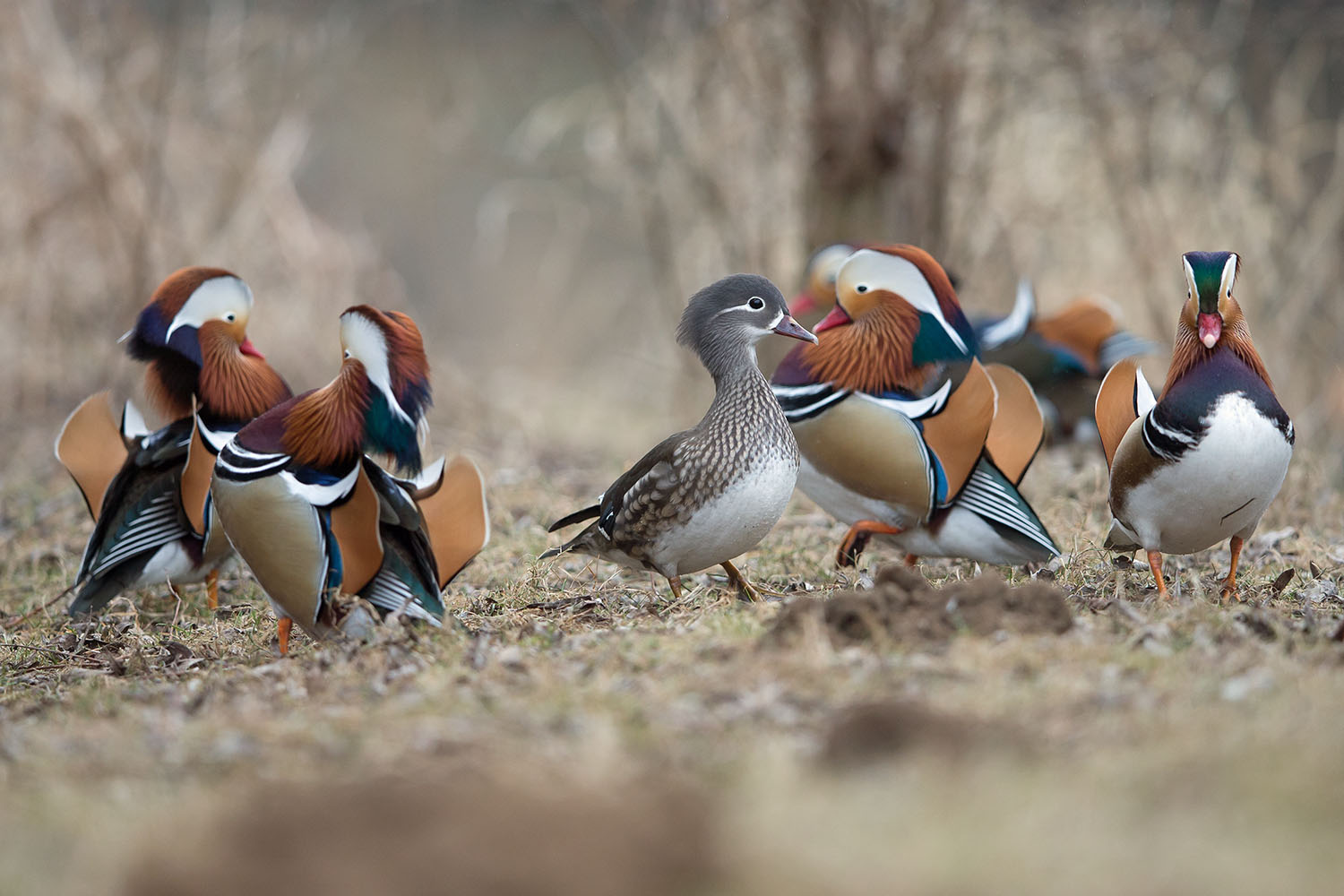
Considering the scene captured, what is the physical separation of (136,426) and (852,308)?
100.0 inches

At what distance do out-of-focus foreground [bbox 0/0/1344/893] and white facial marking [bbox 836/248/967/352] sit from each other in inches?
34.7

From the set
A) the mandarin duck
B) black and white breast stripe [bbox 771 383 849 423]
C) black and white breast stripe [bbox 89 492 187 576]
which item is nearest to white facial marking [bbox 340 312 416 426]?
black and white breast stripe [bbox 89 492 187 576]

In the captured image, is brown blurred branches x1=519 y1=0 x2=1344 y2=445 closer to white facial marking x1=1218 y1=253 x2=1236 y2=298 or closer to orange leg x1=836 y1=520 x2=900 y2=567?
orange leg x1=836 y1=520 x2=900 y2=567

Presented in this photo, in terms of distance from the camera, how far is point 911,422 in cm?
425

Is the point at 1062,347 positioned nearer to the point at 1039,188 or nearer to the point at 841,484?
the point at 1039,188

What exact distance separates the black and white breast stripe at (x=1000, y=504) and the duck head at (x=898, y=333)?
1.19 ft

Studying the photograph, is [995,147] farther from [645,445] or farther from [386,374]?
[386,374]

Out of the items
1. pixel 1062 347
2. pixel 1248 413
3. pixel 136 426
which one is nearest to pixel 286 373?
pixel 136 426

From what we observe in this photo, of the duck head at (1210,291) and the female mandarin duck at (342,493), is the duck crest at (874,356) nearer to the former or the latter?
the duck head at (1210,291)

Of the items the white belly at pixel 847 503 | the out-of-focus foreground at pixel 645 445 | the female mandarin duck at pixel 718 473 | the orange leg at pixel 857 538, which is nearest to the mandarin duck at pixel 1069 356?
the out-of-focus foreground at pixel 645 445

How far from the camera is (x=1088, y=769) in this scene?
2258mm

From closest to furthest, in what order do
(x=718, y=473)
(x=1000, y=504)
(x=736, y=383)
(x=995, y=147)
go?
1. (x=718, y=473)
2. (x=736, y=383)
3. (x=1000, y=504)
4. (x=995, y=147)

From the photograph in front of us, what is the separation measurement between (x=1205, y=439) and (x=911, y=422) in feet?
3.31

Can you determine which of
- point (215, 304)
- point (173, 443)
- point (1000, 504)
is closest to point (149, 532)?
point (173, 443)
